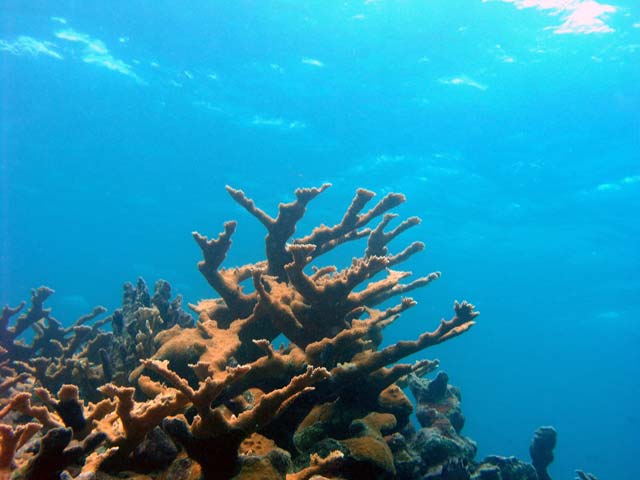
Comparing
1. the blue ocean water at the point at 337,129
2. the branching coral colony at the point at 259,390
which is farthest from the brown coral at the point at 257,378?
the blue ocean water at the point at 337,129

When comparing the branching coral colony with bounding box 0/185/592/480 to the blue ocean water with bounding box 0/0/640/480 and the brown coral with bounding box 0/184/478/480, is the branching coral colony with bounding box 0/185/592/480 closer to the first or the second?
the brown coral with bounding box 0/184/478/480

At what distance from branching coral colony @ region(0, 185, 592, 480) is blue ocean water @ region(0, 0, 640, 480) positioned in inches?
624

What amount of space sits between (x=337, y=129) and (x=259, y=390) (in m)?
22.4

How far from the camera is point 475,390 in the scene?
114000 millimetres

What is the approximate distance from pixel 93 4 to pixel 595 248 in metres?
37.7

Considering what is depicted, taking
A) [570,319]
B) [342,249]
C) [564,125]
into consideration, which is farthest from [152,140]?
[570,319]

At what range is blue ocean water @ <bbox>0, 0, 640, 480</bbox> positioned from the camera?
18609 millimetres

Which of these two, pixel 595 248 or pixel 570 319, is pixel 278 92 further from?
pixel 570 319

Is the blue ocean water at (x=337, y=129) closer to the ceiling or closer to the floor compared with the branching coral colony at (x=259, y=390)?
closer to the ceiling

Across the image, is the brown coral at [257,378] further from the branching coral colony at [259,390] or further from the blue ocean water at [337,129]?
the blue ocean water at [337,129]

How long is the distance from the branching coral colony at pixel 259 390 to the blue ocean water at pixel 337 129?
52.0ft

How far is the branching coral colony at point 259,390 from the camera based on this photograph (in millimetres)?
2861

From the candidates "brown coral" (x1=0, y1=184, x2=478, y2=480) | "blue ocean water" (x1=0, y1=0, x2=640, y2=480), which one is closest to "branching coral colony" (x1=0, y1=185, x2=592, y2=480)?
"brown coral" (x1=0, y1=184, x2=478, y2=480)

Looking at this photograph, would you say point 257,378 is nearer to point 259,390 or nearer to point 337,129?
point 259,390
